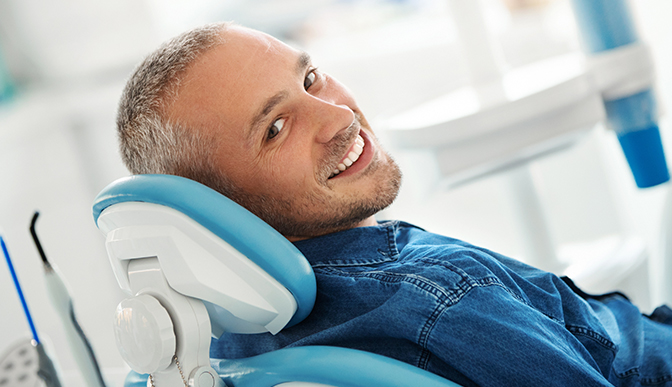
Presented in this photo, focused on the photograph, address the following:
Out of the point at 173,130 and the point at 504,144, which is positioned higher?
the point at 173,130

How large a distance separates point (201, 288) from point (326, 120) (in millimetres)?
325

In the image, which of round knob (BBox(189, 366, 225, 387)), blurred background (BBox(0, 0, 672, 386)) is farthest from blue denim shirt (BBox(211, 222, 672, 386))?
blurred background (BBox(0, 0, 672, 386))

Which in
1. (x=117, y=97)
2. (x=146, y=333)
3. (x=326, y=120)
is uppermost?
(x=117, y=97)

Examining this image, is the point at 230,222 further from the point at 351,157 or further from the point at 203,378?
the point at 351,157

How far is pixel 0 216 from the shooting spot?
2.38m

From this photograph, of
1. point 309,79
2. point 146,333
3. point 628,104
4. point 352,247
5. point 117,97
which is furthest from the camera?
point 117,97

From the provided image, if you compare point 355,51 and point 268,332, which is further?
point 355,51

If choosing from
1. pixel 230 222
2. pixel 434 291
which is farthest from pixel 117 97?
pixel 434 291

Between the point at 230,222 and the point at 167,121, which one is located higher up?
the point at 167,121

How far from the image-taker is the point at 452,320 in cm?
68

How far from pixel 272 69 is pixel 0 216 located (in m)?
1.91

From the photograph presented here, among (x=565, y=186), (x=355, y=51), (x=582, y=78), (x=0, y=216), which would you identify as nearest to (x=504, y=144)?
(x=582, y=78)

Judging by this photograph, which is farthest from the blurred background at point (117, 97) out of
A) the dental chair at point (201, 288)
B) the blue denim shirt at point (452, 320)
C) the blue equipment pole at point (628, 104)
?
the dental chair at point (201, 288)

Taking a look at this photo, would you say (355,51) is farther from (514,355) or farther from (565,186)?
(514,355)
